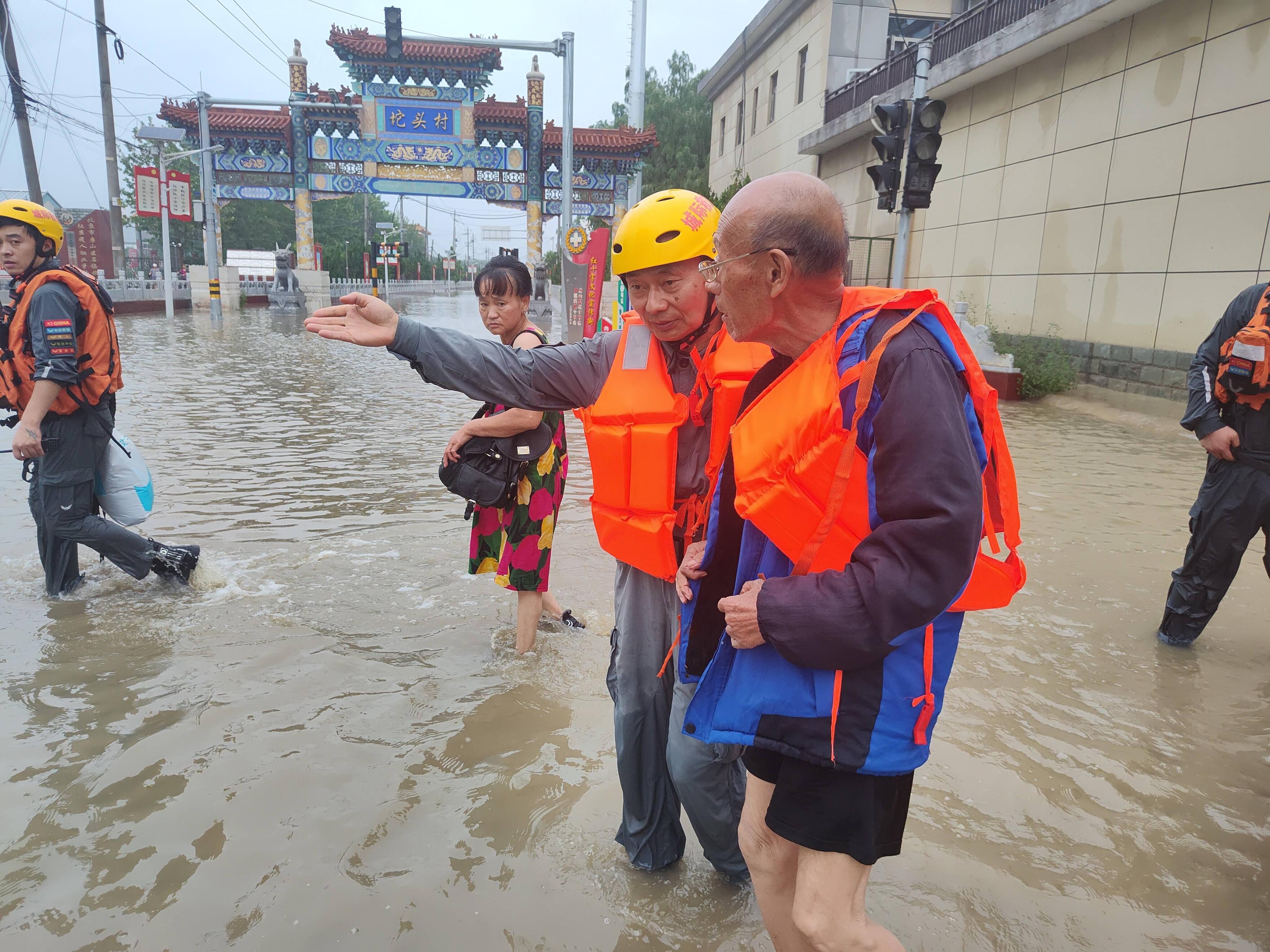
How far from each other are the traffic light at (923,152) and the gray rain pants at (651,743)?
8.52 meters

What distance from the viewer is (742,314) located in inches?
63.6

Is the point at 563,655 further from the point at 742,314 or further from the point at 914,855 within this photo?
the point at 742,314

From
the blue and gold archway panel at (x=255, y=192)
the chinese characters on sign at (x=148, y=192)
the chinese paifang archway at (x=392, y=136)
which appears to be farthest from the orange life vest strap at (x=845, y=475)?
the blue and gold archway panel at (x=255, y=192)

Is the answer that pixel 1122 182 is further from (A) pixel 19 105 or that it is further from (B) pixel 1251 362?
(A) pixel 19 105

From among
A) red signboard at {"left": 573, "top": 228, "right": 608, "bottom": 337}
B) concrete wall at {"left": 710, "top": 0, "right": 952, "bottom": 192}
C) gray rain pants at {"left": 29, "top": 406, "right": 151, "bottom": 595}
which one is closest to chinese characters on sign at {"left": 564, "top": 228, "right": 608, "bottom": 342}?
red signboard at {"left": 573, "top": 228, "right": 608, "bottom": 337}

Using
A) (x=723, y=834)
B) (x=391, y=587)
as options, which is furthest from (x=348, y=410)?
(x=723, y=834)

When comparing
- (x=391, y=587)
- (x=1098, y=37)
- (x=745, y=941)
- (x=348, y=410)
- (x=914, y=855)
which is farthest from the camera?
(x=1098, y=37)

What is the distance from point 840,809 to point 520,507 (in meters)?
2.69

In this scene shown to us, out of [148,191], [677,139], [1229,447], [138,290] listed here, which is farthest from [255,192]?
[1229,447]

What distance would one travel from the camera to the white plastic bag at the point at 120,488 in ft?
15.6

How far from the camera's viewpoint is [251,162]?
113ft

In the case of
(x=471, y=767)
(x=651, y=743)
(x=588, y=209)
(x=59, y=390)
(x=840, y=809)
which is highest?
(x=588, y=209)

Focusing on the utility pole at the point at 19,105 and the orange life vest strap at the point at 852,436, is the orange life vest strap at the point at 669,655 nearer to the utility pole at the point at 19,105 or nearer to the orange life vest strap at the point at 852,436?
the orange life vest strap at the point at 852,436

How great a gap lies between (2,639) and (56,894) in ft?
7.84
